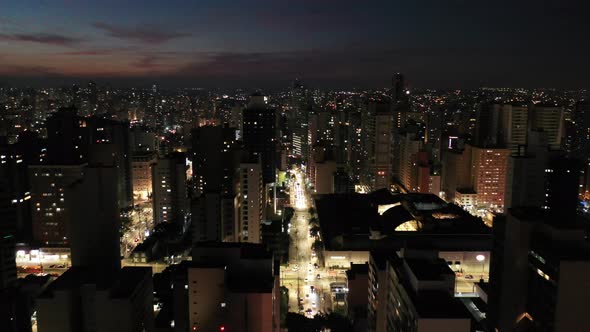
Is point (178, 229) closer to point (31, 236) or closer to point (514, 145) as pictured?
point (31, 236)

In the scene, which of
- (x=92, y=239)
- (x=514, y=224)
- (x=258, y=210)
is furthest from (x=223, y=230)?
(x=514, y=224)

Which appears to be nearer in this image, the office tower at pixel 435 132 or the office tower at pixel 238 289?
the office tower at pixel 238 289

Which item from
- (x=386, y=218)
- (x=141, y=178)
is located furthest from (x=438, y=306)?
(x=141, y=178)

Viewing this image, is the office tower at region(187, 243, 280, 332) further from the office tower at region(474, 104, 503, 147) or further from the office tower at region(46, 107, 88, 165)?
the office tower at region(474, 104, 503, 147)

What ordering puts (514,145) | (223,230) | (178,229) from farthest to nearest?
(514,145) → (178,229) → (223,230)

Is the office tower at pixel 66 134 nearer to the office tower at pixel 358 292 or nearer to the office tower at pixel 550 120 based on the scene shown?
the office tower at pixel 358 292

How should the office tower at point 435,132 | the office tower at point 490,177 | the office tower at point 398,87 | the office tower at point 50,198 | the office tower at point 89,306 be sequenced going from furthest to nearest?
the office tower at point 398,87 < the office tower at point 435,132 < the office tower at point 490,177 < the office tower at point 50,198 < the office tower at point 89,306

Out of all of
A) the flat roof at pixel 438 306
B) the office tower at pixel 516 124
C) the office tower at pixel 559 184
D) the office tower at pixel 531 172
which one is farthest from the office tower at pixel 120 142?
the office tower at pixel 516 124
